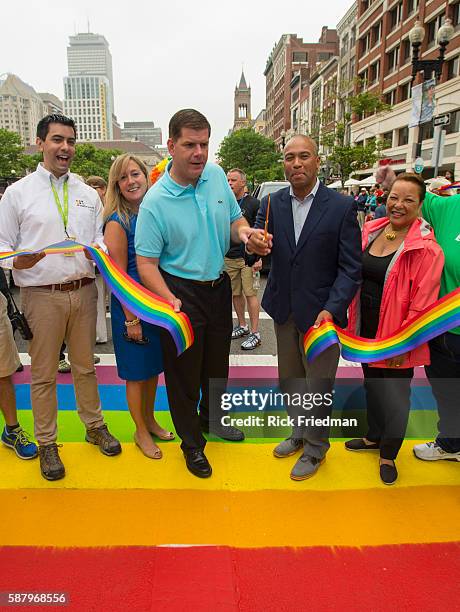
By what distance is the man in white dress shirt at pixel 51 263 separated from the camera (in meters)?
2.96

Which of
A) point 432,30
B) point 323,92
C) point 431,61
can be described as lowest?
point 431,61

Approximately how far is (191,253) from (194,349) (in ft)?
2.22

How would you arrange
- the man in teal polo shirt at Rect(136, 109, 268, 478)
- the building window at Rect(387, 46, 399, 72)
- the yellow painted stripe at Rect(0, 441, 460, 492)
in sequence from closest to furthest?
the man in teal polo shirt at Rect(136, 109, 268, 478) < the yellow painted stripe at Rect(0, 441, 460, 492) < the building window at Rect(387, 46, 399, 72)

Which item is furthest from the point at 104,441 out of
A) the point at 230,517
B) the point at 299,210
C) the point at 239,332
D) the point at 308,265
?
the point at 239,332

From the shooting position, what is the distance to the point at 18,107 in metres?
132

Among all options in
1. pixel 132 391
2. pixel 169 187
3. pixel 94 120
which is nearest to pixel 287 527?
pixel 132 391

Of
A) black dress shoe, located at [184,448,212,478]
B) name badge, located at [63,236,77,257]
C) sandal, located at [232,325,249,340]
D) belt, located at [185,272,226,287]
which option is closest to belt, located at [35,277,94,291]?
name badge, located at [63,236,77,257]

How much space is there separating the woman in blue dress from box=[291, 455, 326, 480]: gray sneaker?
40.7 inches

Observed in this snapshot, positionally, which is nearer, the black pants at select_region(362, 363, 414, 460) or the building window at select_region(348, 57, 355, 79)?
the black pants at select_region(362, 363, 414, 460)

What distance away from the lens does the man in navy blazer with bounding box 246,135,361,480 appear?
2939 millimetres

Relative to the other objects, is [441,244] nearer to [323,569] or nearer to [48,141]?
[323,569]

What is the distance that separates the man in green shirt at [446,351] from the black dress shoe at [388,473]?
0.40m

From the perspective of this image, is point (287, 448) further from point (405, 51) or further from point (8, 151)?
point (8, 151)

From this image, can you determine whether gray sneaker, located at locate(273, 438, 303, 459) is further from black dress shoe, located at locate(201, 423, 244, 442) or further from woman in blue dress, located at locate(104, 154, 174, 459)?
woman in blue dress, located at locate(104, 154, 174, 459)
